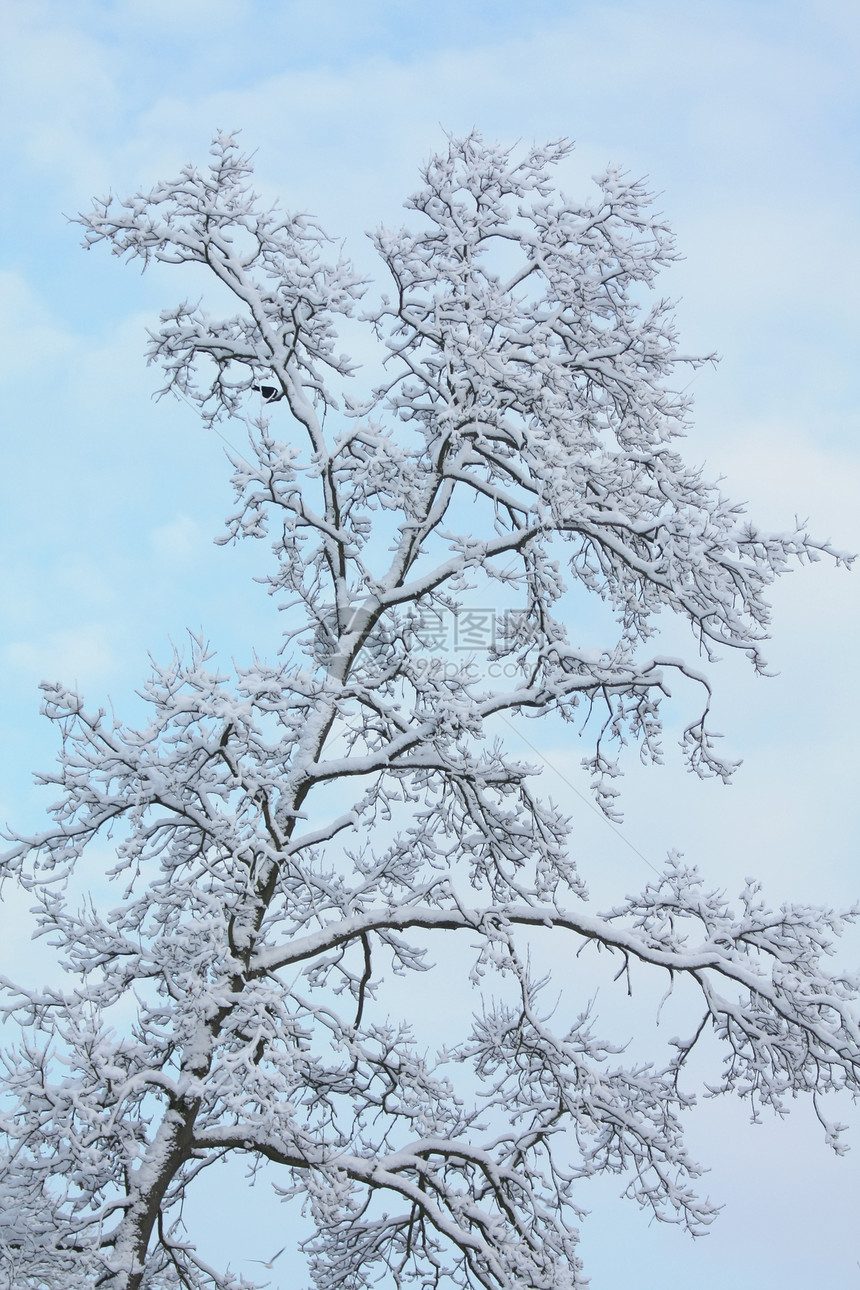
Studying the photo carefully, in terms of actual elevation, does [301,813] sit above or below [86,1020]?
above

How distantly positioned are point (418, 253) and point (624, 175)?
6.38ft

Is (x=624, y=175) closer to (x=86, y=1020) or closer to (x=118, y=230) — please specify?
(x=118, y=230)

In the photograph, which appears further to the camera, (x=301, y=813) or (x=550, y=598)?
(x=550, y=598)

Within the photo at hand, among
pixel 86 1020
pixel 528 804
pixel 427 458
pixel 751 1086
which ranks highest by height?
pixel 427 458

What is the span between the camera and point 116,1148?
8.45m

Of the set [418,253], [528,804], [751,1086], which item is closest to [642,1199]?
[751,1086]

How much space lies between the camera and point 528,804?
909 cm

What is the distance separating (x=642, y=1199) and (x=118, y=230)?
26.9 feet

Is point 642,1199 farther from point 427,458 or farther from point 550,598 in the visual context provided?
point 427,458

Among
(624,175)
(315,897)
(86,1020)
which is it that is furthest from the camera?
(624,175)

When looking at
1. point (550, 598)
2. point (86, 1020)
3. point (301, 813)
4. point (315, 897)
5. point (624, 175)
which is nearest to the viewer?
point (86, 1020)

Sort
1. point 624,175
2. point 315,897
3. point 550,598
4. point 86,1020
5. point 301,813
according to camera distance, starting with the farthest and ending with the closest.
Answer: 1. point 624,175
2. point 550,598
3. point 315,897
4. point 301,813
5. point 86,1020

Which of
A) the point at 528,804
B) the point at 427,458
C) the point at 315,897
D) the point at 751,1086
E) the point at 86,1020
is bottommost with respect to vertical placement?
the point at 86,1020

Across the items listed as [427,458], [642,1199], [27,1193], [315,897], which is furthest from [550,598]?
[27,1193]
